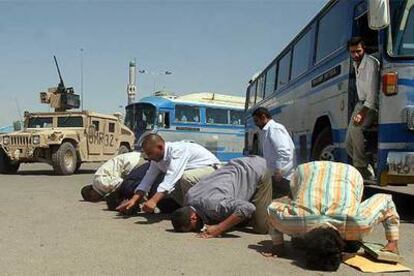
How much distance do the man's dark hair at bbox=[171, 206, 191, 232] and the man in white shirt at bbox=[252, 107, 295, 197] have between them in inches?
59.3

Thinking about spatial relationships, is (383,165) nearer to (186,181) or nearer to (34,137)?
(186,181)

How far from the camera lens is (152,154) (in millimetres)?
6980

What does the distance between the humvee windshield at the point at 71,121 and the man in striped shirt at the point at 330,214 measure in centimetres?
1422

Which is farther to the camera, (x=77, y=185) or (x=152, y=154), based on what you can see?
(x=77, y=185)

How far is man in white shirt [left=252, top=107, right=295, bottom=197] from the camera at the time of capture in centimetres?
740

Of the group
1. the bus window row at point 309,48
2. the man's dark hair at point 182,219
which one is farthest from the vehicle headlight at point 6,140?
the man's dark hair at point 182,219

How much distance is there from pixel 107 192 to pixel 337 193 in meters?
4.63

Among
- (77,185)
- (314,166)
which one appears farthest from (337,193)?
(77,185)

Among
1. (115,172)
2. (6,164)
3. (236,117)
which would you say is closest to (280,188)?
(115,172)

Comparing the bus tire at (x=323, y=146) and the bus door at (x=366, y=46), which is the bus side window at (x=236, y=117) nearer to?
the bus tire at (x=323, y=146)

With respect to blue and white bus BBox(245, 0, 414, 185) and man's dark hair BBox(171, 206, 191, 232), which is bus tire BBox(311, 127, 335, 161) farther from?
man's dark hair BBox(171, 206, 191, 232)

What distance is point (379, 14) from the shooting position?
22.3ft

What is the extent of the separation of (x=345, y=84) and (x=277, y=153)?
1939 millimetres

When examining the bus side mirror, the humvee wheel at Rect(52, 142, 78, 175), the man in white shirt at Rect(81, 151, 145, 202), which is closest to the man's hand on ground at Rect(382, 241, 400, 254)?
the bus side mirror
